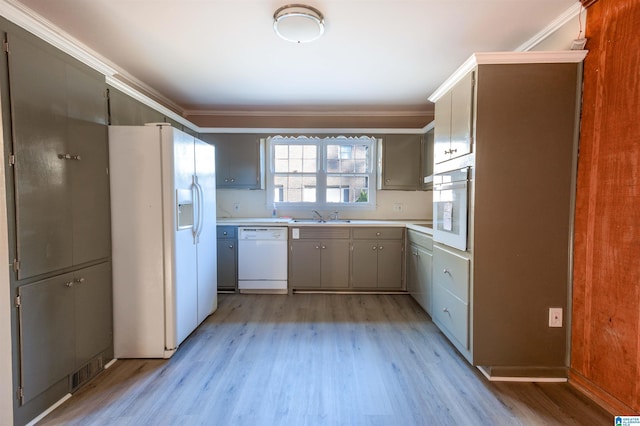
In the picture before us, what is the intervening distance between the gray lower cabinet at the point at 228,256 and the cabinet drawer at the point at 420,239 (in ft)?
7.09

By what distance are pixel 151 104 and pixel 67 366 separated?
2.21m

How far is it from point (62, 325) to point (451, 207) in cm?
272

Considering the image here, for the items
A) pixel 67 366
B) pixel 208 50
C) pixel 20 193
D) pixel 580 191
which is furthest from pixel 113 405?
pixel 580 191

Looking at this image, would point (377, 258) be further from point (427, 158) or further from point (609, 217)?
point (609, 217)

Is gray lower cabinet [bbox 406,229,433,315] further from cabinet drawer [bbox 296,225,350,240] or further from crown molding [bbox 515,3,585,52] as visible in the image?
crown molding [bbox 515,3,585,52]

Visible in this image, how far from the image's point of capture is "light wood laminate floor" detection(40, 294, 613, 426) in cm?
159

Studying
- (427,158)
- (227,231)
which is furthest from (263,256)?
(427,158)

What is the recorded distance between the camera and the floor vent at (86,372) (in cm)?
180

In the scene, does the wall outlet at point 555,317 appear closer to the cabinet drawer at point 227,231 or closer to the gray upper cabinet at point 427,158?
the gray upper cabinet at point 427,158

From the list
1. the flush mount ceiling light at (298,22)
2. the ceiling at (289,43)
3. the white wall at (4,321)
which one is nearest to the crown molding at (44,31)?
the ceiling at (289,43)

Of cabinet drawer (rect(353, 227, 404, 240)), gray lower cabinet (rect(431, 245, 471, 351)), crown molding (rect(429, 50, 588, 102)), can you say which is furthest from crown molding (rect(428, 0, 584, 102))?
cabinet drawer (rect(353, 227, 404, 240))

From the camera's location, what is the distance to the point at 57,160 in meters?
1.68

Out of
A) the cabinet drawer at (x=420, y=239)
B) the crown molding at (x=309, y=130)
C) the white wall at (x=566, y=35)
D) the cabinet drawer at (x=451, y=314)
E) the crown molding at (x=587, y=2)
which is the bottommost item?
the cabinet drawer at (x=451, y=314)

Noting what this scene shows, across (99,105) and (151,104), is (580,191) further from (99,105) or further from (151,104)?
(151,104)
